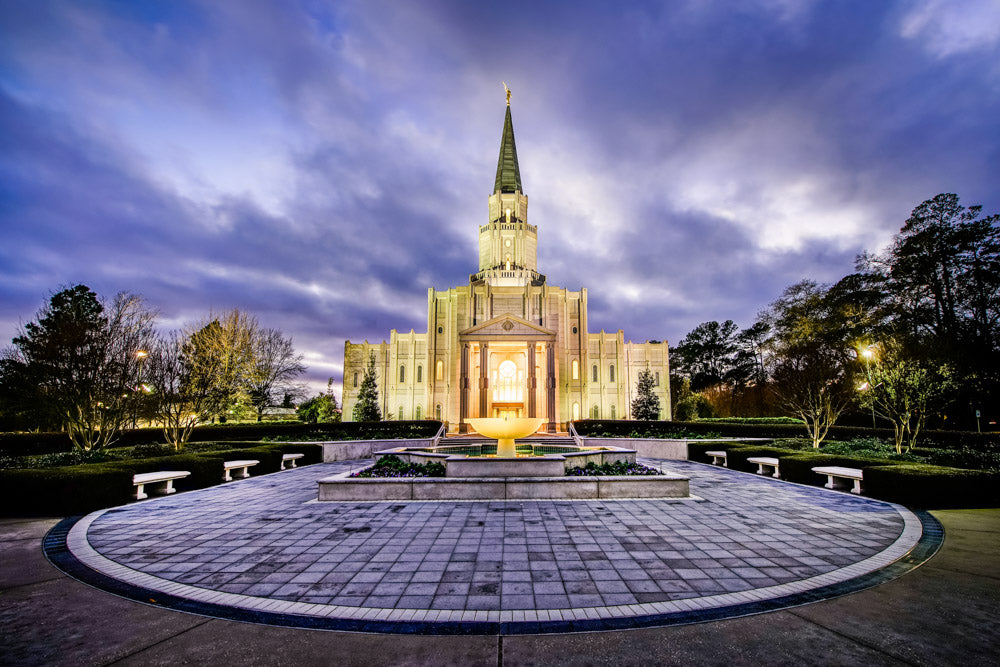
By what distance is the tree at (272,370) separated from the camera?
36906mm

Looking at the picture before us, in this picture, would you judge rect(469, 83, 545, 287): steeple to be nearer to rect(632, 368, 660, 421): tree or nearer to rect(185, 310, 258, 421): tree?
rect(632, 368, 660, 421): tree

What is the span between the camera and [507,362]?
1497 inches

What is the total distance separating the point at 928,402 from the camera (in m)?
17.6

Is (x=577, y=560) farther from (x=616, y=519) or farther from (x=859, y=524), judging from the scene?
(x=859, y=524)

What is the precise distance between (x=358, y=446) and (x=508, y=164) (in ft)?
140

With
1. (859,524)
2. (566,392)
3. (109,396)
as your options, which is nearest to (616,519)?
(859,524)

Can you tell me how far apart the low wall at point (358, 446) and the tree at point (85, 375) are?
298 inches

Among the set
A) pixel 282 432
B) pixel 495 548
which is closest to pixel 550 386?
pixel 282 432

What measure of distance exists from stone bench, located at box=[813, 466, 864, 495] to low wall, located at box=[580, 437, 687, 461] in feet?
31.0

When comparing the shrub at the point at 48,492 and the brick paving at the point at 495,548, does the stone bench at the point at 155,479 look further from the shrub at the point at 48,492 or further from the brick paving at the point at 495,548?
the shrub at the point at 48,492

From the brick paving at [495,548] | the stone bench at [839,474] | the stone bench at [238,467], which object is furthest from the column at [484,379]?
the stone bench at [839,474]

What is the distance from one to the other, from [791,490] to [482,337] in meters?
25.0

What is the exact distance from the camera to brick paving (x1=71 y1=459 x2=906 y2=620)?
15.7ft

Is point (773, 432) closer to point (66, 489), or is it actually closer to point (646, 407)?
point (646, 407)
